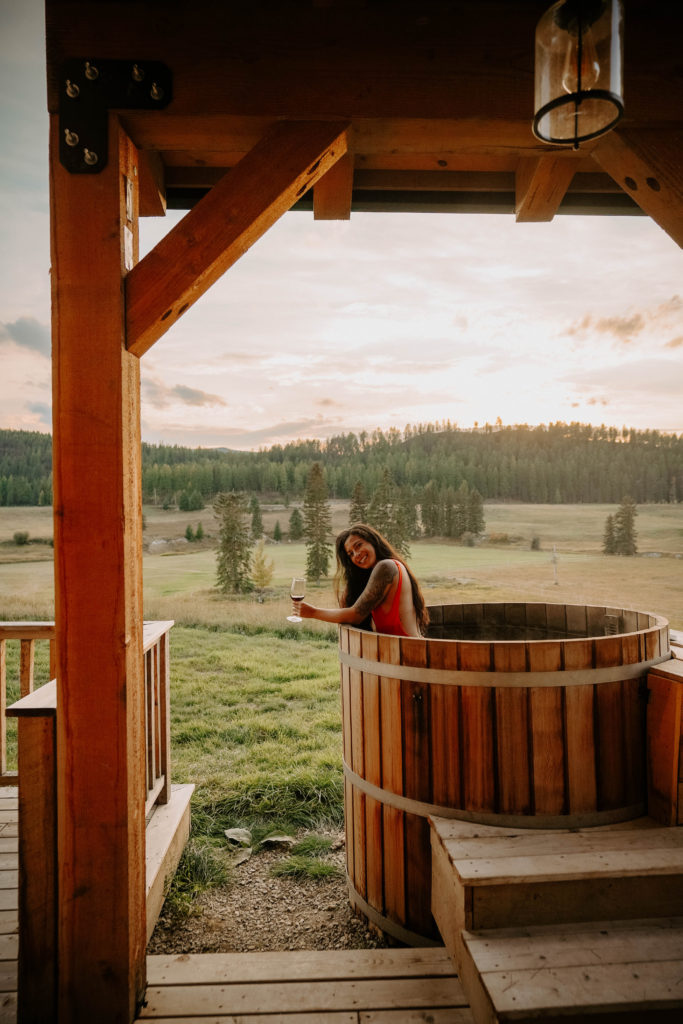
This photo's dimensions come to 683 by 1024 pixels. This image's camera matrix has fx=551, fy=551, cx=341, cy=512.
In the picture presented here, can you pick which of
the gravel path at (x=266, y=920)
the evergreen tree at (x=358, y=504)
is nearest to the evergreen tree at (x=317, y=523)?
the evergreen tree at (x=358, y=504)

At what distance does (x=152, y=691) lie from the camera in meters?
3.02

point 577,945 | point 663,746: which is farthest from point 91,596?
point 663,746

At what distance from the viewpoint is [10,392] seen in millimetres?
5789

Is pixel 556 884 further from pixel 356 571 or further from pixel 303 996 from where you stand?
pixel 356 571

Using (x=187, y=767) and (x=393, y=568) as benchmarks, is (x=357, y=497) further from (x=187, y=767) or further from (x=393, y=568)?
(x=393, y=568)

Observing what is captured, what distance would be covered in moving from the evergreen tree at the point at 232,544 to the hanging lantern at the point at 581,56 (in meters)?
7.14

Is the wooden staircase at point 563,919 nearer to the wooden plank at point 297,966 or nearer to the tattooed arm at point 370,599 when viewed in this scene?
the wooden plank at point 297,966

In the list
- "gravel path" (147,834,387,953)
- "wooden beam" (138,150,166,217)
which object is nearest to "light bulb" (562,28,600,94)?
"wooden beam" (138,150,166,217)

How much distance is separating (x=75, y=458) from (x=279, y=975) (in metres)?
1.99

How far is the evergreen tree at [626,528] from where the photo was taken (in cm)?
643

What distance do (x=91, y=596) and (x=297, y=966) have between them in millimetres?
1580

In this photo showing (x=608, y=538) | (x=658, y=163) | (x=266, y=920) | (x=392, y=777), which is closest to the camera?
(x=658, y=163)

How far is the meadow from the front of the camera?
407cm

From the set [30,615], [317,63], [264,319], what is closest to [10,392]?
[264,319]
